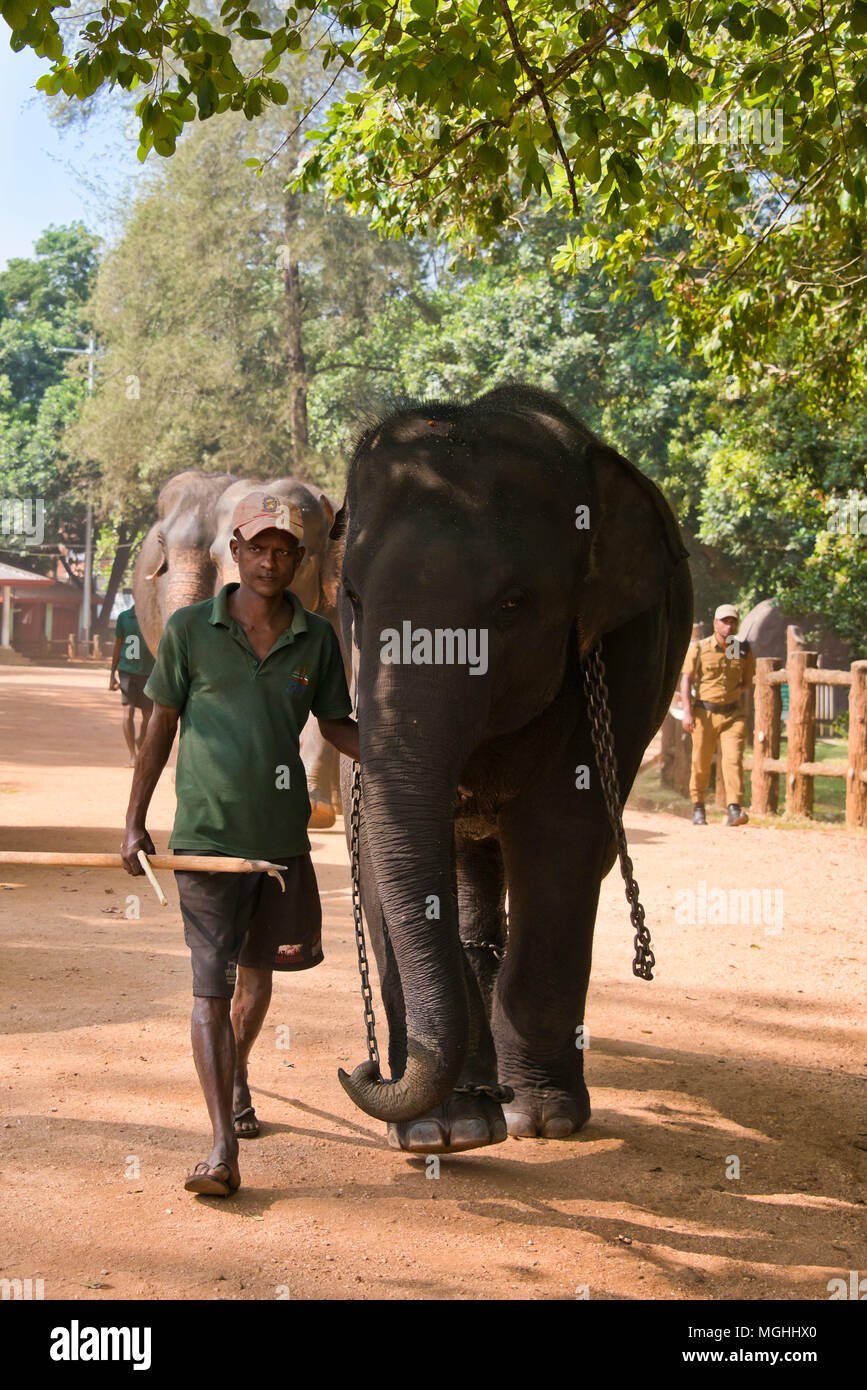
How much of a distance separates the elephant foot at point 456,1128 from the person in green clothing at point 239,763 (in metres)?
0.62

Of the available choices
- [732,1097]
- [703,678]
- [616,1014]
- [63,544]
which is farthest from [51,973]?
[63,544]

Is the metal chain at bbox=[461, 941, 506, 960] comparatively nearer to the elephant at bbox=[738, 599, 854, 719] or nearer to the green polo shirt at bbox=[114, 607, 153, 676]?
the green polo shirt at bbox=[114, 607, 153, 676]

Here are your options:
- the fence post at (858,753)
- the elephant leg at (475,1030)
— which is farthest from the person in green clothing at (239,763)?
the fence post at (858,753)

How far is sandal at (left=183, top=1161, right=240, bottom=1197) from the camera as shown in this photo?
386 cm

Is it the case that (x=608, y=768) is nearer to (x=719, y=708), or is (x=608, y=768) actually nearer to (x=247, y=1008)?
(x=247, y=1008)

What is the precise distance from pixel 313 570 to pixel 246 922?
790 cm

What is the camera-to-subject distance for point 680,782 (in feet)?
55.3

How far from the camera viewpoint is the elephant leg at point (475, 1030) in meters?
4.26

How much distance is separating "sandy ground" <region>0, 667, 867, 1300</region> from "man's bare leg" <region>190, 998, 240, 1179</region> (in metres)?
0.15

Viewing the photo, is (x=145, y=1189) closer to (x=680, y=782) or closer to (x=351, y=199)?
(x=351, y=199)

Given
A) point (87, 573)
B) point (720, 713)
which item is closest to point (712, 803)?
point (720, 713)

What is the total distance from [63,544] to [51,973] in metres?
46.5

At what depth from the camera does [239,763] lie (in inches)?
162

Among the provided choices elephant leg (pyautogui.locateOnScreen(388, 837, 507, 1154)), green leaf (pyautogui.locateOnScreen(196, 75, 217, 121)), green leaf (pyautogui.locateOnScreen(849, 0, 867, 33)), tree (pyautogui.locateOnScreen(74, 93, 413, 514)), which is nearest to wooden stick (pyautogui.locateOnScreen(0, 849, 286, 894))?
elephant leg (pyautogui.locateOnScreen(388, 837, 507, 1154))
